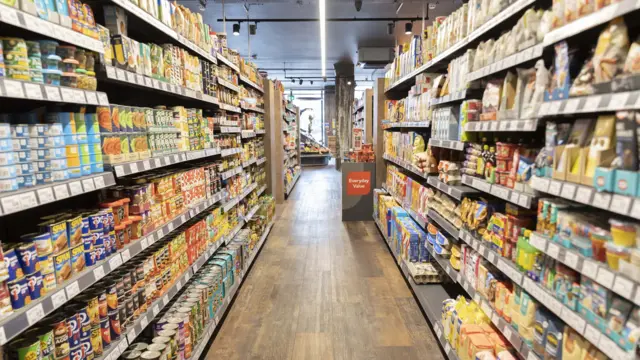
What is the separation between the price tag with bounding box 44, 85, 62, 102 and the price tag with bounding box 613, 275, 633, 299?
2097mm

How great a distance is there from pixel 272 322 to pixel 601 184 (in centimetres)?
275

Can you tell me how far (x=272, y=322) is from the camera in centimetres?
342

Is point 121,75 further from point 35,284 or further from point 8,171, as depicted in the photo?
point 35,284

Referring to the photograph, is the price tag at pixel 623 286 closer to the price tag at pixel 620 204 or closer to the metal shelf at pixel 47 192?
the price tag at pixel 620 204

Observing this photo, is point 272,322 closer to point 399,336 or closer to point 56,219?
point 399,336

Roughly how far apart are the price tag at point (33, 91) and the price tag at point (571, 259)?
2081 millimetres

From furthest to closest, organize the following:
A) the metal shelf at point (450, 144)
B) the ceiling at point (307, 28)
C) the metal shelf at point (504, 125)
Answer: the ceiling at point (307, 28)
the metal shelf at point (450, 144)
the metal shelf at point (504, 125)

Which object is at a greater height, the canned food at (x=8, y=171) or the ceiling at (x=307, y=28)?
the ceiling at (x=307, y=28)

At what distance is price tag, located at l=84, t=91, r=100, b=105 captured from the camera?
1.68 meters

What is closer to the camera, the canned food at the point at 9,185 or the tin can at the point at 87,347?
the canned food at the point at 9,185

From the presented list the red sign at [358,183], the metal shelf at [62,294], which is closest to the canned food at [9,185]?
the metal shelf at [62,294]

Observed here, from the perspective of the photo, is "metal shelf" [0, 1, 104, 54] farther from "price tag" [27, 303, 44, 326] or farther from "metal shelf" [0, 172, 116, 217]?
"price tag" [27, 303, 44, 326]

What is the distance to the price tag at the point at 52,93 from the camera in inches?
57.2

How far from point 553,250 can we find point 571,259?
114 millimetres
